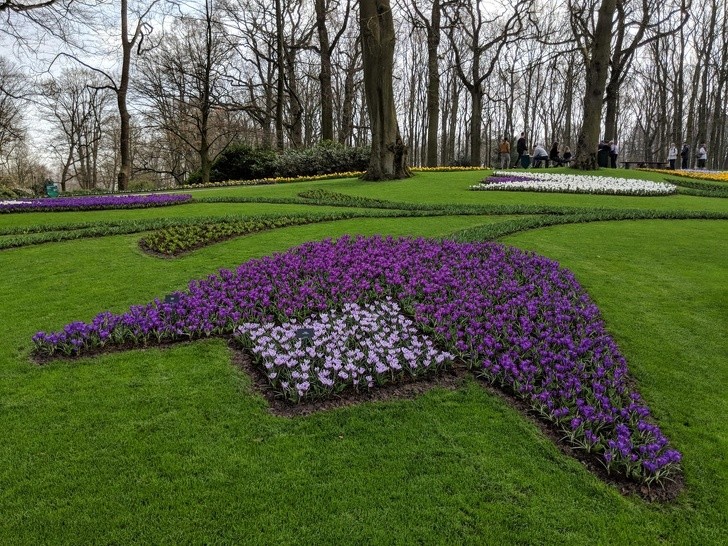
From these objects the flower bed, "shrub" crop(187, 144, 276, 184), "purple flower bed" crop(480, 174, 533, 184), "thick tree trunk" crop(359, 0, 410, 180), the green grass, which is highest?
"thick tree trunk" crop(359, 0, 410, 180)

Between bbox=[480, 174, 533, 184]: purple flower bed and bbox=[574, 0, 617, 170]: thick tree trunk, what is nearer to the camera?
bbox=[480, 174, 533, 184]: purple flower bed

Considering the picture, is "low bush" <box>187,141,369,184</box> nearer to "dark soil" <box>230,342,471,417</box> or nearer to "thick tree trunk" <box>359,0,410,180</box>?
"thick tree trunk" <box>359,0,410,180</box>

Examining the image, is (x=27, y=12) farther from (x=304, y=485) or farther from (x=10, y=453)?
(x=304, y=485)

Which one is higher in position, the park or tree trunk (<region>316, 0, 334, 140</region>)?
tree trunk (<region>316, 0, 334, 140</region>)

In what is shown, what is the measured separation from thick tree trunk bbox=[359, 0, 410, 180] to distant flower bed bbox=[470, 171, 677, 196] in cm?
339

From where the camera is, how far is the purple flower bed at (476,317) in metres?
3.37

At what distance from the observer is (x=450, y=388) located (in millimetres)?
3893

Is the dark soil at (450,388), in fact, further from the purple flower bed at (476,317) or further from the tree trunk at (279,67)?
the tree trunk at (279,67)

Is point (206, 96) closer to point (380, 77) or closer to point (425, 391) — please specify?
point (380, 77)

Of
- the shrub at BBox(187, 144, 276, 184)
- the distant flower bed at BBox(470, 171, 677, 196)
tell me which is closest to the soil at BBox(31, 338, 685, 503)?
the distant flower bed at BBox(470, 171, 677, 196)

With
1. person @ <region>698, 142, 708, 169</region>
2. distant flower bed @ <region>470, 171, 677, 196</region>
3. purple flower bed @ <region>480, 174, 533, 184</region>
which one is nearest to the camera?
distant flower bed @ <region>470, 171, 677, 196</region>

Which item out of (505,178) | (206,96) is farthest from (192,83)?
(505,178)

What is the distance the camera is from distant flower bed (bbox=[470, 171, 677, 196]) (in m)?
14.7

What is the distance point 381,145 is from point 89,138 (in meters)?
39.4
